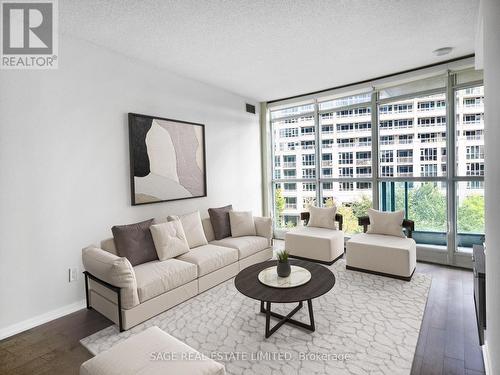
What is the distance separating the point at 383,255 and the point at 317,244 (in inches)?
36.7

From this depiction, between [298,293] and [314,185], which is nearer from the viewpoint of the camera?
[298,293]

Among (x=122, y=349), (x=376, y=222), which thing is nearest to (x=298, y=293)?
(x=122, y=349)

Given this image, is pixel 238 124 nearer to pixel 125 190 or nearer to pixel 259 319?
pixel 125 190

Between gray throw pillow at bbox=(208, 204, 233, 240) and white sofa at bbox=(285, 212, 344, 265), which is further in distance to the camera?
gray throw pillow at bbox=(208, 204, 233, 240)

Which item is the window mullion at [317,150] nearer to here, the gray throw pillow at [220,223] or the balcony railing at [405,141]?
the balcony railing at [405,141]

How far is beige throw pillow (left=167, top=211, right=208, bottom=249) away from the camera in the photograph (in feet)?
12.2

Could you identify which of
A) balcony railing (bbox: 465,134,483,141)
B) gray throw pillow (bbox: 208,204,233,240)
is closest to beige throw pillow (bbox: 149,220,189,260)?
gray throw pillow (bbox: 208,204,233,240)

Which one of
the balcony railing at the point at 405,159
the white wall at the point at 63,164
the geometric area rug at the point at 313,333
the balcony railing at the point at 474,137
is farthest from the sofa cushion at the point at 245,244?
the balcony railing at the point at 474,137

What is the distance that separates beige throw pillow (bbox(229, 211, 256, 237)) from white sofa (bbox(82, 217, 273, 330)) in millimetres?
466

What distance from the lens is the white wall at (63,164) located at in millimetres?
2582

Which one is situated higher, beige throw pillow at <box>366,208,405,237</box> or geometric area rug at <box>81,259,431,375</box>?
beige throw pillow at <box>366,208,405,237</box>

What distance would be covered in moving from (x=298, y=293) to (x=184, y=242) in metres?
1.71

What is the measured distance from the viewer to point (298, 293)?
7.79 ft

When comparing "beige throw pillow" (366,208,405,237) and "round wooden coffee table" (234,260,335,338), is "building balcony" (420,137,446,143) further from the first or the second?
"round wooden coffee table" (234,260,335,338)
